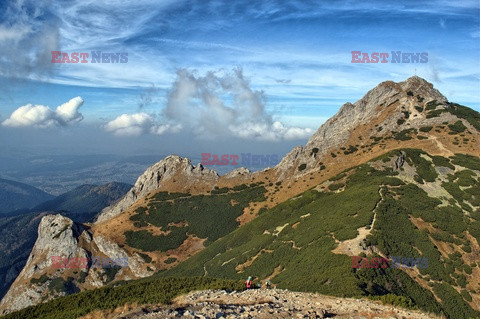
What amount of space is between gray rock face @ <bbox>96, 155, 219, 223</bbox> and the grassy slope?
220ft

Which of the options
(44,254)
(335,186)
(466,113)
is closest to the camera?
(335,186)

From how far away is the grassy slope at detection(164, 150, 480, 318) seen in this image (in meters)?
40.3

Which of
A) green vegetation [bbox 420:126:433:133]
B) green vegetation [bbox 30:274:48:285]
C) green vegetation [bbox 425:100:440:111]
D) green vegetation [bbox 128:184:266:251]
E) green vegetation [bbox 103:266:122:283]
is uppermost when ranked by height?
green vegetation [bbox 425:100:440:111]

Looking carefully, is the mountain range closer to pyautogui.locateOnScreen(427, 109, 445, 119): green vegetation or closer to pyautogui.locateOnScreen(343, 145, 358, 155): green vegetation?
pyautogui.locateOnScreen(343, 145, 358, 155): green vegetation

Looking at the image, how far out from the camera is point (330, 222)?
2360 inches

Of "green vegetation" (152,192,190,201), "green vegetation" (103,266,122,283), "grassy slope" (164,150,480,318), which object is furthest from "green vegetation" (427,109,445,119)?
"green vegetation" (103,266,122,283)

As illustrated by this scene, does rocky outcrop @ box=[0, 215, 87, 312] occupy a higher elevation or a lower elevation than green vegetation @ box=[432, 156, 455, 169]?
lower

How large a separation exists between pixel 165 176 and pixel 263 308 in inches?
5627

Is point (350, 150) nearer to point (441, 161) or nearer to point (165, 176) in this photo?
point (441, 161)

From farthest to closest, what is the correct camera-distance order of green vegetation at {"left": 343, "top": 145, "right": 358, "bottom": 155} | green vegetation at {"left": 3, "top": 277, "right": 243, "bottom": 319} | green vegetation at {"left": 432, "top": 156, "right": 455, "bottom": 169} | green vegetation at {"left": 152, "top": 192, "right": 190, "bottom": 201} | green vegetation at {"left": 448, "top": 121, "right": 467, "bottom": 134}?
green vegetation at {"left": 152, "top": 192, "right": 190, "bottom": 201} → green vegetation at {"left": 343, "top": 145, "right": 358, "bottom": 155} → green vegetation at {"left": 448, "top": 121, "right": 467, "bottom": 134} → green vegetation at {"left": 432, "top": 156, "right": 455, "bottom": 169} → green vegetation at {"left": 3, "top": 277, "right": 243, "bottom": 319}

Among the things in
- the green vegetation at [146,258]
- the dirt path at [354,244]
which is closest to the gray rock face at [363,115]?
the green vegetation at [146,258]

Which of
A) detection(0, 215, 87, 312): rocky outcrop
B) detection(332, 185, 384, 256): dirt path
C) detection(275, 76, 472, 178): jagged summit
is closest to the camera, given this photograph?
detection(332, 185, 384, 256): dirt path

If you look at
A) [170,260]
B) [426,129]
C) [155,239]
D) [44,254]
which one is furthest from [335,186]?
[44,254]

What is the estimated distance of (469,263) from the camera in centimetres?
4856
